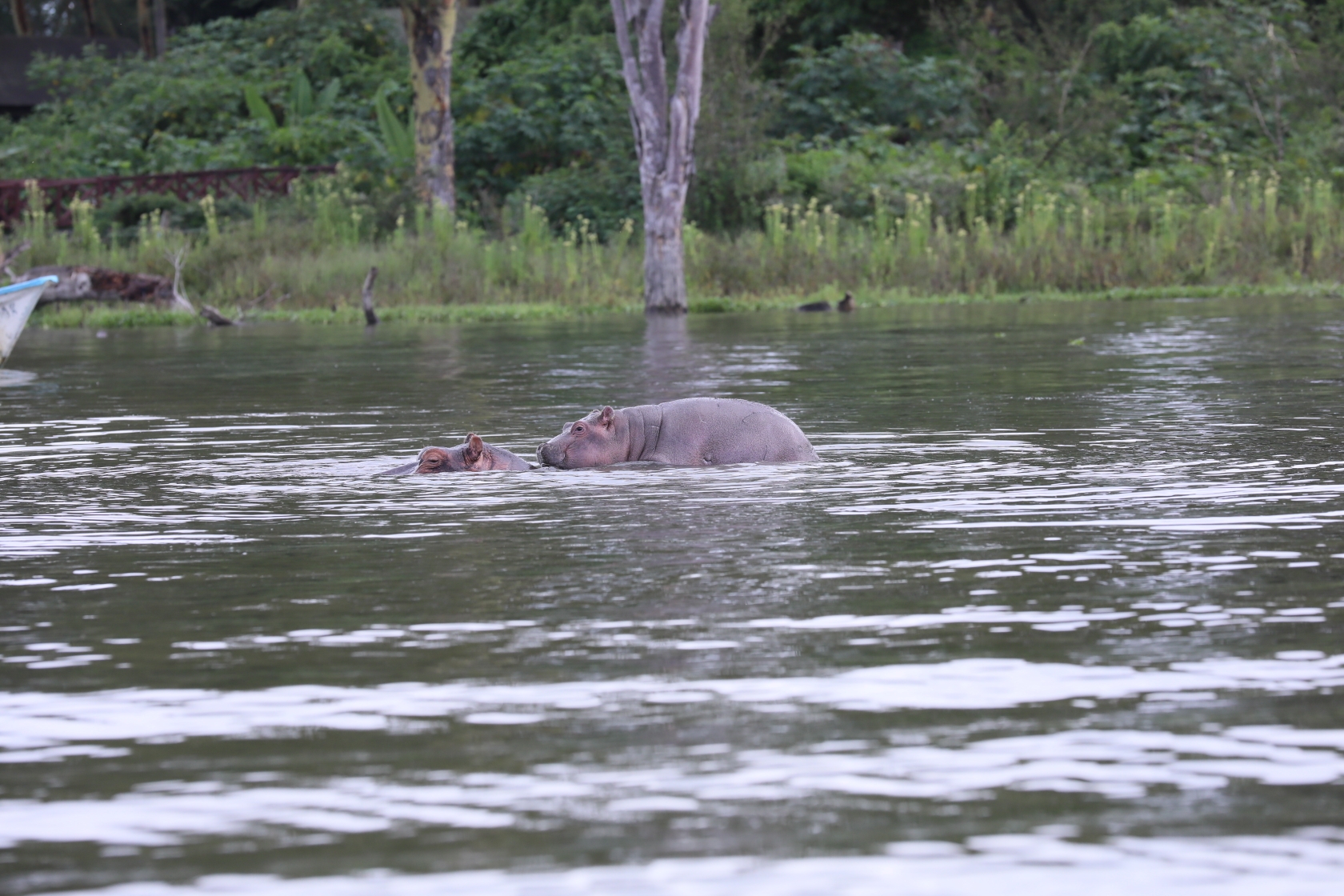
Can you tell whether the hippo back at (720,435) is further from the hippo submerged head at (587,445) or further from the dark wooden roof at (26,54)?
the dark wooden roof at (26,54)

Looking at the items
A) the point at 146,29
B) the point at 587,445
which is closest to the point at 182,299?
the point at 587,445

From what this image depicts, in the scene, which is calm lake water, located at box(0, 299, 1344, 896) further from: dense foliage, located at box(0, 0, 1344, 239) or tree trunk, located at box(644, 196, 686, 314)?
dense foliage, located at box(0, 0, 1344, 239)

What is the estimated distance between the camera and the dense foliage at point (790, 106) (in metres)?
32.9

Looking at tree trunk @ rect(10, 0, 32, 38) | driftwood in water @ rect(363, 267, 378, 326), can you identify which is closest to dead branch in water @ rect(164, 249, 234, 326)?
driftwood in water @ rect(363, 267, 378, 326)

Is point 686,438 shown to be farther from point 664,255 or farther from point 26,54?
point 26,54

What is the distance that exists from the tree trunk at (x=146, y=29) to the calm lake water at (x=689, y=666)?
133 feet

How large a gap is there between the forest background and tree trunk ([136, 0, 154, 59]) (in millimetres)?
4710

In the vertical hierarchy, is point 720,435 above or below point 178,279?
below

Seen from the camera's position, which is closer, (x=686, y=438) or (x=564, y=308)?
(x=686, y=438)

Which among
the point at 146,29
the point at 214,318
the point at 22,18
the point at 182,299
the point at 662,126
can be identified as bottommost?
the point at 214,318

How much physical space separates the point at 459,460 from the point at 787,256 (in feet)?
68.0

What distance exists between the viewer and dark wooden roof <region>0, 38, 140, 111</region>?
47094 millimetres

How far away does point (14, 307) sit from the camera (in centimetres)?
1792

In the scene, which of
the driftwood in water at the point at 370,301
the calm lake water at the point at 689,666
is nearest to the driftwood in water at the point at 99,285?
the driftwood in water at the point at 370,301
